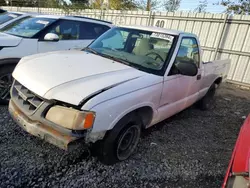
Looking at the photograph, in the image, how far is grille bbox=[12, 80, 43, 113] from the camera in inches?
96.3

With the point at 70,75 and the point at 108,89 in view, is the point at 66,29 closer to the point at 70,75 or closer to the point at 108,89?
the point at 70,75

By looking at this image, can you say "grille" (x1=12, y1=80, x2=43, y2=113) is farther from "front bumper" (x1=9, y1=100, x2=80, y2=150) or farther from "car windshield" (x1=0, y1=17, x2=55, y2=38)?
"car windshield" (x1=0, y1=17, x2=55, y2=38)

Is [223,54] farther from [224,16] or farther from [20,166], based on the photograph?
[20,166]

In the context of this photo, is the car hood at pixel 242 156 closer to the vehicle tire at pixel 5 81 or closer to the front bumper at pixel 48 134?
the front bumper at pixel 48 134

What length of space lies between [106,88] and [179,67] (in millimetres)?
1340

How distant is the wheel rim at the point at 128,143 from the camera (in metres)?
2.84

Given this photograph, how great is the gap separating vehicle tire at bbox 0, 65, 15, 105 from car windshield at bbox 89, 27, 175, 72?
1.62 m

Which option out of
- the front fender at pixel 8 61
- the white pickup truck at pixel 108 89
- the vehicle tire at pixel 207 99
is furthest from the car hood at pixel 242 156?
the front fender at pixel 8 61

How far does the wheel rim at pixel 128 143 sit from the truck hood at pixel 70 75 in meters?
0.74

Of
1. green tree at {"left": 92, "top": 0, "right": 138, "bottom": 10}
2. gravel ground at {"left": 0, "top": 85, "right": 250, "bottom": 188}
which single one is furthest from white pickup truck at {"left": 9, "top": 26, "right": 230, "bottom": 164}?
green tree at {"left": 92, "top": 0, "right": 138, "bottom": 10}

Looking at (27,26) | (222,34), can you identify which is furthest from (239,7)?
(27,26)

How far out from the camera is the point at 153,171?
114 inches

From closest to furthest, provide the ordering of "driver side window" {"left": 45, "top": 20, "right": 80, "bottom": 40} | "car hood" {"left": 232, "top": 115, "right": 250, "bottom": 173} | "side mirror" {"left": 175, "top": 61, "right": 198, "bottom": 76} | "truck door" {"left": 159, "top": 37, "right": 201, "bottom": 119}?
"car hood" {"left": 232, "top": 115, "right": 250, "bottom": 173}, "side mirror" {"left": 175, "top": 61, "right": 198, "bottom": 76}, "truck door" {"left": 159, "top": 37, "right": 201, "bottom": 119}, "driver side window" {"left": 45, "top": 20, "right": 80, "bottom": 40}

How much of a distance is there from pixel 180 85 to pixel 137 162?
1439 mm
